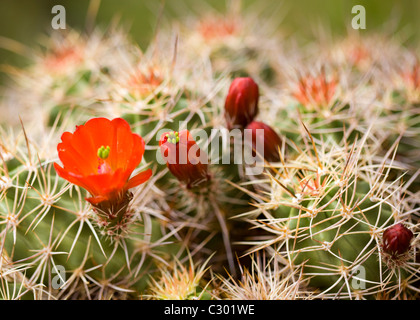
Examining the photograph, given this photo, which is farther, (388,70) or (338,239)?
(388,70)

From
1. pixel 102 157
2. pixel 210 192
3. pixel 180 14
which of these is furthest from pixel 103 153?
pixel 180 14

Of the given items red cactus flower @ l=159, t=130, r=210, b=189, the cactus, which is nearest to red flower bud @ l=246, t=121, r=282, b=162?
the cactus

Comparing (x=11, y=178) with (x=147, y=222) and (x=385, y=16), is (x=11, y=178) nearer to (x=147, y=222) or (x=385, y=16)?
(x=147, y=222)

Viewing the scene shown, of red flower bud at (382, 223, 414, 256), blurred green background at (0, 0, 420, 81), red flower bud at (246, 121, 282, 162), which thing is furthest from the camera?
blurred green background at (0, 0, 420, 81)

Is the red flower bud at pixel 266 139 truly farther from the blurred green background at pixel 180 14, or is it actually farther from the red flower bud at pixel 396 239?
the blurred green background at pixel 180 14

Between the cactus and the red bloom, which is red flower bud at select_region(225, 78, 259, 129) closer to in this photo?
the cactus

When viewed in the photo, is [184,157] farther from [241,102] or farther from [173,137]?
[241,102]
